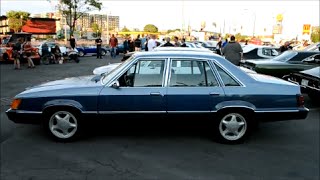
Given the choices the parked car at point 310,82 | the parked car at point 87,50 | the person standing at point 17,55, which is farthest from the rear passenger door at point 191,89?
the parked car at point 87,50

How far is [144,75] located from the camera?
207 inches

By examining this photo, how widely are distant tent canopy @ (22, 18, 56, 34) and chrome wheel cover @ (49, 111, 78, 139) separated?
1169 inches

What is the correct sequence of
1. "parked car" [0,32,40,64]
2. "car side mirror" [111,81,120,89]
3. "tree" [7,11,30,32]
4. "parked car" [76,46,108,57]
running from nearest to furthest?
"car side mirror" [111,81,120,89] → "parked car" [0,32,40,64] → "parked car" [76,46,108,57] → "tree" [7,11,30,32]

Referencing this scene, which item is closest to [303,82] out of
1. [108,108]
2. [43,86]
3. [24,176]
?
[108,108]

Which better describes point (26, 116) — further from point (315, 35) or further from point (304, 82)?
point (315, 35)

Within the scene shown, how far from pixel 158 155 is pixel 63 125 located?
5.13 feet

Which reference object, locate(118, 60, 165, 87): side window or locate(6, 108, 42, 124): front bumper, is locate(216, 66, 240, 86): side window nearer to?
locate(118, 60, 165, 87): side window

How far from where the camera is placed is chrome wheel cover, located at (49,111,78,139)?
5.23 metres

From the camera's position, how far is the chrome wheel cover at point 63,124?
5.23 metres

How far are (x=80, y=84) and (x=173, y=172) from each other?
211cm

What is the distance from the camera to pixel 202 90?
17.0 feet

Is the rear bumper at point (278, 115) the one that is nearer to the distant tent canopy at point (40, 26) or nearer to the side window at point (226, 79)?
the side window at point (226, 79)

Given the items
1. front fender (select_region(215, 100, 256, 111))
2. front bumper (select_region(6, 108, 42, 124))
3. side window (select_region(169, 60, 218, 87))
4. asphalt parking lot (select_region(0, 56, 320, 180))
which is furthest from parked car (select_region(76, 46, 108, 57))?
front fender (select_region(215, 100, 256, 111))

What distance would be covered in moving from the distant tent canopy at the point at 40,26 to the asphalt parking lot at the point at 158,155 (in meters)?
28.6
